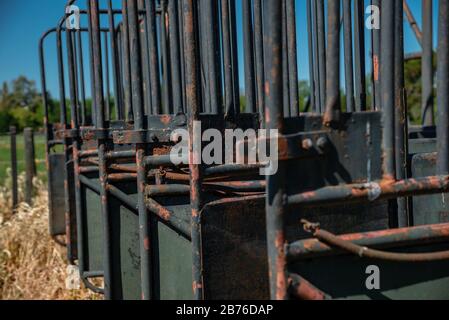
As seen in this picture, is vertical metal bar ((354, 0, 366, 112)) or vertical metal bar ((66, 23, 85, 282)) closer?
vertical metal bar ((354, 0, 366, 112))

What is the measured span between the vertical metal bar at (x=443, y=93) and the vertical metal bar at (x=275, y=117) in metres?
0.40

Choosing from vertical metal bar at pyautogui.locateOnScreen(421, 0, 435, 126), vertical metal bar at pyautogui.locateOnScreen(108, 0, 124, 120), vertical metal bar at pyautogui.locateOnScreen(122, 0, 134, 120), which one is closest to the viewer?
vertical metal bar at pyautogui.locateOnScreen(122, 0, 134, 120)

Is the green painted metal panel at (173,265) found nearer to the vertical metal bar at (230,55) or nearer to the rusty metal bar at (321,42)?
the vertical metal bar at (230,55)

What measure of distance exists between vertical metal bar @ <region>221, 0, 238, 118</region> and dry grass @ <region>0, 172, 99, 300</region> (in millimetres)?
2644

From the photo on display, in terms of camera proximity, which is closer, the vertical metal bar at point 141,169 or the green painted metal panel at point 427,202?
the green painted metal panel at point 427,202

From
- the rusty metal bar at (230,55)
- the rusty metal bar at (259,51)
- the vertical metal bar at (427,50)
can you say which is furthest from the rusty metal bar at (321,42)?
the vertical metal bar at (427,50)

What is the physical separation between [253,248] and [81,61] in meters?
3.07

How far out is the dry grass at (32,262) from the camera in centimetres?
482

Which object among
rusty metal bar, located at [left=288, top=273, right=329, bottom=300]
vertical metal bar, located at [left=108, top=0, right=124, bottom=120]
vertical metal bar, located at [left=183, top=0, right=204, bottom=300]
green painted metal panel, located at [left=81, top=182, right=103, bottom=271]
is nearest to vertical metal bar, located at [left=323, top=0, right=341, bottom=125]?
rusty metal bar, located at [left=288, top=273, right=329, bottom=300]

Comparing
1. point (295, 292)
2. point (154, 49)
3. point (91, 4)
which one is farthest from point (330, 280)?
point (91, 4)

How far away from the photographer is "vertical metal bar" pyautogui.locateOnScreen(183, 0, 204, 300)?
5.55 feet

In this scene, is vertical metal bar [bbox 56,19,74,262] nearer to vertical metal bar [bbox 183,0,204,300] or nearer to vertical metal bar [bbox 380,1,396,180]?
vertical metal bar [bbox 183,0,204,300]
